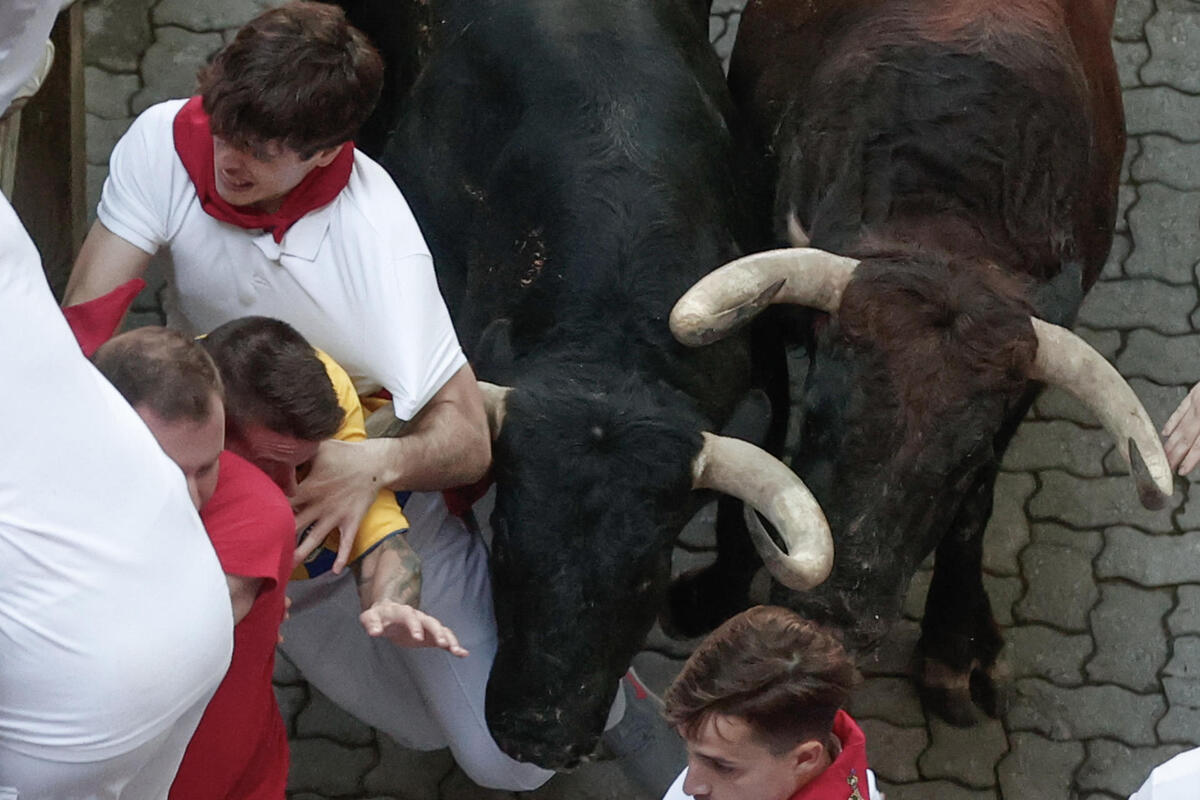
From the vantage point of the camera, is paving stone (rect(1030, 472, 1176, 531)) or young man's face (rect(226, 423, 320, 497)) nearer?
young man's face (rect(226, 423, 320, 497))

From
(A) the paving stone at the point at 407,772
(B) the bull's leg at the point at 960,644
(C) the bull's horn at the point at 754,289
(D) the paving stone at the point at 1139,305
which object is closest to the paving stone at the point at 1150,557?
(B) the bull's leg at the point at 960,644

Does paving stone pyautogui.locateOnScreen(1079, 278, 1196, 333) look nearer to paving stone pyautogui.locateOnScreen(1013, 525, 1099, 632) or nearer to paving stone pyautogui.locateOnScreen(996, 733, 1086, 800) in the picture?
paving stone pyautogui.locateOnScreen(1013, 525, 1099, 632)

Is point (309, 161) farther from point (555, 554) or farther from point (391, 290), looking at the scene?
point (555, 554)

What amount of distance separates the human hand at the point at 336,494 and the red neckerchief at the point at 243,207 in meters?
0.53

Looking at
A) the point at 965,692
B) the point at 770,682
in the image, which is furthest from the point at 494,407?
the point at 965,692

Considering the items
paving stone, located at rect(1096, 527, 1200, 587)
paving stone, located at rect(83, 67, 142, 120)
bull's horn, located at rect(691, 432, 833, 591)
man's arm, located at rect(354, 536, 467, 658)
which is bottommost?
paving stone, located at rect(1096, 527, 1200, 587)

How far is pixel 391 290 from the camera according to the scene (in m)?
3.45

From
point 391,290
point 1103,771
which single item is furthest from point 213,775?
point 1103,771

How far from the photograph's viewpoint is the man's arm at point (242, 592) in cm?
278

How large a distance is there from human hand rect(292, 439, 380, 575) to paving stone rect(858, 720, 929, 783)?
218 centimetres

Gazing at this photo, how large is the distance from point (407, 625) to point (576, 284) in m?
1.18

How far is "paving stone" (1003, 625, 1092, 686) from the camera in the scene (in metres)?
5.15

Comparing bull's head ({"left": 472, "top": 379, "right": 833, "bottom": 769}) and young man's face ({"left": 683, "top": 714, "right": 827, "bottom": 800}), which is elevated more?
young man's face ({"left": 683, "top": 714, "right": 827, "bottom": 800})

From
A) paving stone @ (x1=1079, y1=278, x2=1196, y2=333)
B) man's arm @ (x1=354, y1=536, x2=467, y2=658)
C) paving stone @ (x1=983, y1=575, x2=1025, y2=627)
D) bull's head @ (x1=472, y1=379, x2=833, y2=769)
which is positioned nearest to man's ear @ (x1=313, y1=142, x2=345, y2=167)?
bull's head @ (x1=472, y1=379, x2=833, y2=769)
